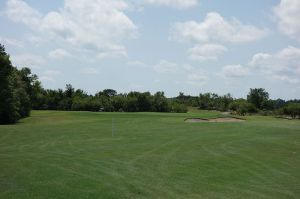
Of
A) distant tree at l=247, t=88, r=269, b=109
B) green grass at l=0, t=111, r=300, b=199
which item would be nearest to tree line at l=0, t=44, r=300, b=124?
distant tree at l=247, t=88, r=269, b=109

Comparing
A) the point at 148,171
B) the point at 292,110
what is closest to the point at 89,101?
the point at 292,110

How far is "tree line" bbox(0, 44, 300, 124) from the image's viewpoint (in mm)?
52625

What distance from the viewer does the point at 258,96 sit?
123000 millimetres

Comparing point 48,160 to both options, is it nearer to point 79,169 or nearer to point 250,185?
point 79,169

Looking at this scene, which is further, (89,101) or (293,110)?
(89,101)

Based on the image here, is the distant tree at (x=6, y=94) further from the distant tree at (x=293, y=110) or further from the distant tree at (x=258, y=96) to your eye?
the distant tree at (x=258, y=96)

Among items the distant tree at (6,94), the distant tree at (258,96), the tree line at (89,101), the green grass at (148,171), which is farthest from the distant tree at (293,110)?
the green grass at (148,171)

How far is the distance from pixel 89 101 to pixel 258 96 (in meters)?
51.8

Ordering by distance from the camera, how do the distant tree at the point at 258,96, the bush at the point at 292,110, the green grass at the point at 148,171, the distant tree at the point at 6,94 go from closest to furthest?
the green grass at the point at 148,171, the distant tree at the point at 6,94, the bush at the point at 292,110, the distant tree at the point at 258,96

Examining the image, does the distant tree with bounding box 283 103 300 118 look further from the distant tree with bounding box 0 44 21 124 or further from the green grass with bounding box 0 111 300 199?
the green grass with bounding box 0 111 300 199

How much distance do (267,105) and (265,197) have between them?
11393 cm

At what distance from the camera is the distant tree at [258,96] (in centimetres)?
12206

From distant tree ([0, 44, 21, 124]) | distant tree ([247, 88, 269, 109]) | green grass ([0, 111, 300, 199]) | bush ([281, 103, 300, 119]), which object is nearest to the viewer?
green grass ([0, 111, 300, 199])

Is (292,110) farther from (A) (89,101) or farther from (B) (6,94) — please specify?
(B) (6,94)
